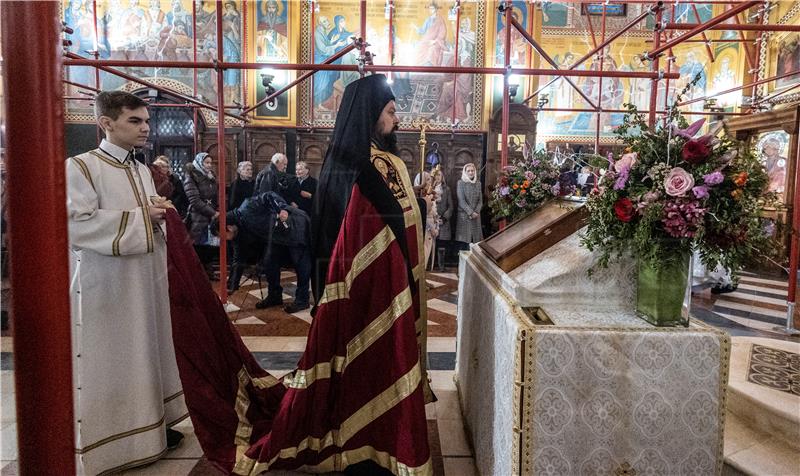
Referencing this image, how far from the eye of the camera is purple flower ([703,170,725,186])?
5.19 ft

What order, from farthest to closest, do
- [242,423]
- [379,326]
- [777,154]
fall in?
[777,154] → [242,423] → [379,326]

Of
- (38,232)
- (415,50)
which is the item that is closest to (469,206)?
(415,50)

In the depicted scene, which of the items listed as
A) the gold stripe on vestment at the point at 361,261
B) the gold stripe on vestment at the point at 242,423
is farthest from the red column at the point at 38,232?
the gold stripe on vestment at the point at 242,423

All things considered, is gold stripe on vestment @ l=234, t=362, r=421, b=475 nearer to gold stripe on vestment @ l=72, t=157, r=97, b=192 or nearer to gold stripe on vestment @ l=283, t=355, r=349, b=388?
gold stripe on vestment @ l=283, t=355, r=349, b=388

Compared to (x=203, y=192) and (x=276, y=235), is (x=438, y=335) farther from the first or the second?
(x=203, y=192)

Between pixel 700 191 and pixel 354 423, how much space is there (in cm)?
170

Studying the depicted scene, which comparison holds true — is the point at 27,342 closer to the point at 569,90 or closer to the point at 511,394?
the point at 511,394

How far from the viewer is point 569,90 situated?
1388cm

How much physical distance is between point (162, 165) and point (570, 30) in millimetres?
13748

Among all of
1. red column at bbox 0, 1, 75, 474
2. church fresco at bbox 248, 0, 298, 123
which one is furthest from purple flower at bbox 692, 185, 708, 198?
church fresco at bbox 248, 0, 298, 123

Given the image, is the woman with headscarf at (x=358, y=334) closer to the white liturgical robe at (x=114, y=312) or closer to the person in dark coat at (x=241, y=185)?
the white liturgical robe at (x=114, y=312)

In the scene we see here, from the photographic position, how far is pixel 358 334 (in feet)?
6.91

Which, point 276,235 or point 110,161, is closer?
point 110,161

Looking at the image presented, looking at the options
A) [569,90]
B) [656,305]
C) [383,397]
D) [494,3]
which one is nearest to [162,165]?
[383,397]
